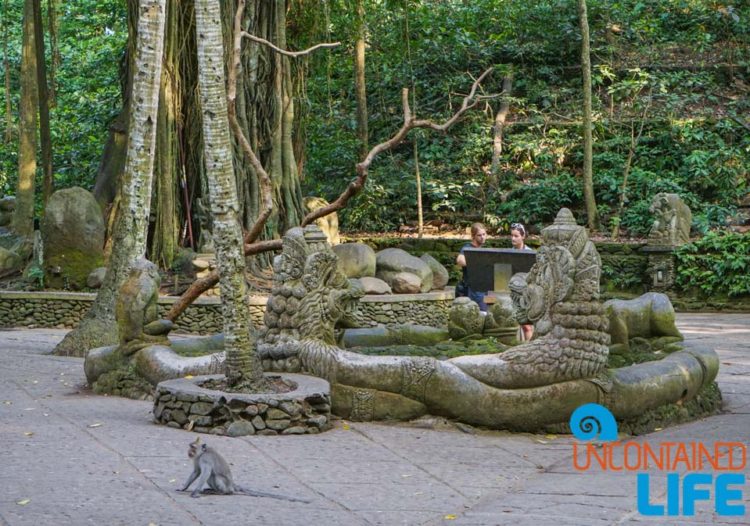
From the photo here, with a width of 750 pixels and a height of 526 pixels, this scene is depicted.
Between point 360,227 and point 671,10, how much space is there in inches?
420

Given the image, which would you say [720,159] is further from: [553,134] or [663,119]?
[553,134]

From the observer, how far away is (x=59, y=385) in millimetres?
10398

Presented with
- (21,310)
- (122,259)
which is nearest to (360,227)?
(21,310)

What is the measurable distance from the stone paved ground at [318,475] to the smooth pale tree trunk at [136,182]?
3.45 m

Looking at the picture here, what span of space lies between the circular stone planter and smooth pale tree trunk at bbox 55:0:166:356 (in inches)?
190

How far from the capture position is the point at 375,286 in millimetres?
17312

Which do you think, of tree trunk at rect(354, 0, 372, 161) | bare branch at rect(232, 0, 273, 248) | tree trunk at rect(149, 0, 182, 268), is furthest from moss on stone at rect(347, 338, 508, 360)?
tree trunk at rect(354, 0, 372, 161)

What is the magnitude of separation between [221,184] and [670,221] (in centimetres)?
1387

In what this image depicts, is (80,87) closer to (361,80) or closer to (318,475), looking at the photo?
(361,80)

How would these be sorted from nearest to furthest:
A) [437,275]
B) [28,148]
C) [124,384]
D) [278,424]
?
[278,424]
[124,384]
[437,275]
[28,148]

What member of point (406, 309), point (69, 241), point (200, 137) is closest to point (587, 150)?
point (406, 309)

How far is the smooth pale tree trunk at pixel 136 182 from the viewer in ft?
40.2

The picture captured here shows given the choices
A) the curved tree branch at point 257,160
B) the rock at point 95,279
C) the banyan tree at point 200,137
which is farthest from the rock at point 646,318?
the rock at point 95,279

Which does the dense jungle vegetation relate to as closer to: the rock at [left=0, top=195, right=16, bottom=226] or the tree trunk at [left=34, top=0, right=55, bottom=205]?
the rock at [left=0, top=195, right=16, bottom=226]
